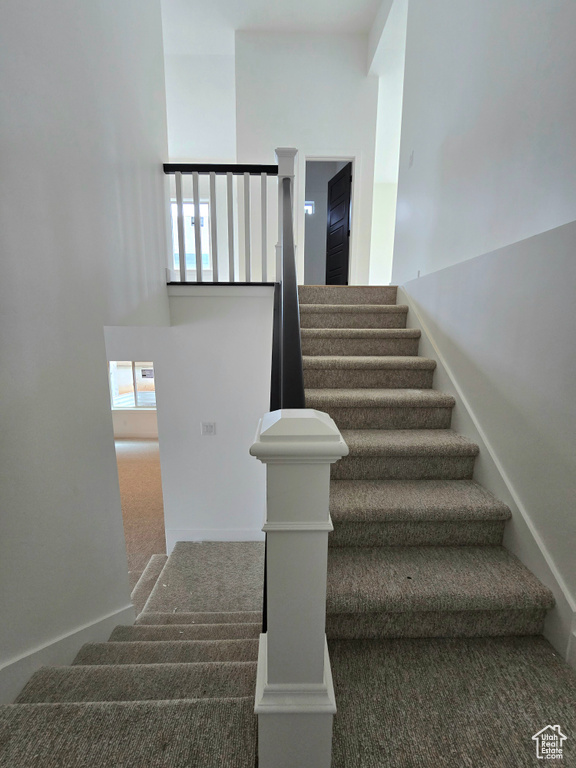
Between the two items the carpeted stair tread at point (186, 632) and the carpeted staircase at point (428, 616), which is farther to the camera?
the carpeted stair tread at point (186, 632)

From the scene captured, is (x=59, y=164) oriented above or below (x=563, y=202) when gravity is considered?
above

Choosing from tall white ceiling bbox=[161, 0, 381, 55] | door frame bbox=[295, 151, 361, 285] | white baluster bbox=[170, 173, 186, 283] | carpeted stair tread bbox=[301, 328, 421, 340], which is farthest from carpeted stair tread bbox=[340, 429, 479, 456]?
tall white ceiling bbox=[161, 0, 381, 55]

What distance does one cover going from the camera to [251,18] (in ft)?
13.1

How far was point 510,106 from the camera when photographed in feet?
5.62

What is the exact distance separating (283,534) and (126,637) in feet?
5.05

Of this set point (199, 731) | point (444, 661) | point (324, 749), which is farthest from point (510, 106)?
point (199, 731)

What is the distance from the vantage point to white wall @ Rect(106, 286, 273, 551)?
302cm

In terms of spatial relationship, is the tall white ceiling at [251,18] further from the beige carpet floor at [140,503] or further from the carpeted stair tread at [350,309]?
the beige carpet floor at [140,503]

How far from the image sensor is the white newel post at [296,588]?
656mm

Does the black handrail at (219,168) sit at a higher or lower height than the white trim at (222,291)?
higher

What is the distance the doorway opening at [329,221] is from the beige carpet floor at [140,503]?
12.0 feet

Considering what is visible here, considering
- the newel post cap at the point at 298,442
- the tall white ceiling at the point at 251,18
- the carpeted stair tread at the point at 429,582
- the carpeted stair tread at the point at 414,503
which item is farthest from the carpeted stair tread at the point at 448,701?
the tall white ceiling at the point at 251,18

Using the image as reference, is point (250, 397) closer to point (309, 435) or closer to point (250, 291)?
point (250, 291)

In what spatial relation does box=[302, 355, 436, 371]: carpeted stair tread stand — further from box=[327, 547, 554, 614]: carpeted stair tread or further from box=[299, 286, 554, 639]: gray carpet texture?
box=[327, 547, 554, 614]: carpeted stair tread
